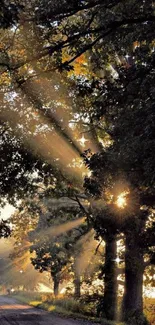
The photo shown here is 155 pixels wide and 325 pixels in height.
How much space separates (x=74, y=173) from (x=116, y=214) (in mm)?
3358

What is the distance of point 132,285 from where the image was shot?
23.6 metres

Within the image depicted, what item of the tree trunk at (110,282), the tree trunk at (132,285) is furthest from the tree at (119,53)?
the tree trunk at (110,282)

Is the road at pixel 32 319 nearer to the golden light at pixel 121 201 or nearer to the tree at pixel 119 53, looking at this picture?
the golden light at pixel 121 201

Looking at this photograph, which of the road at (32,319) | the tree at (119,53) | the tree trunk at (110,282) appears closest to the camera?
the tree at (119,53)

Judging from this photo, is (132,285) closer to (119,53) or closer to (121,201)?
(121,201)

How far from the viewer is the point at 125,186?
1518 cm

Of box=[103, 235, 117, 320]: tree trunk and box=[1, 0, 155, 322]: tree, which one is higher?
box=[1, 0, 155, 322]: tree

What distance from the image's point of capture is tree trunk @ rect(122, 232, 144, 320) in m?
21.7

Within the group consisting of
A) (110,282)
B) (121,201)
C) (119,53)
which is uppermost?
(119,53)

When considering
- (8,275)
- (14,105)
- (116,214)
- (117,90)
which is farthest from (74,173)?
(8,275)

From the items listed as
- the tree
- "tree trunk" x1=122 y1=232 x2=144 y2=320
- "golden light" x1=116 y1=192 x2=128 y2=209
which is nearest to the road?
"tree trunk" x1=122 y1=232 x2=144 y2=320

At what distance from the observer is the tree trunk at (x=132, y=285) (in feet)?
71.2

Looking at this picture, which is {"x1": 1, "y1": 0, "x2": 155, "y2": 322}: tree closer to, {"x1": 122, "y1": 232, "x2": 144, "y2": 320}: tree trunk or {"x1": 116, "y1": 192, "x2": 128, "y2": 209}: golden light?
{"x1": 116, "y1": 192, "x2": 128, "y2": 209}: golden light

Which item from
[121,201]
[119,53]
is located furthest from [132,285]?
[119,53]
